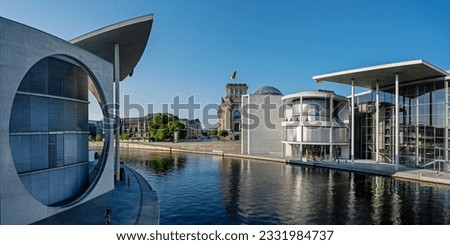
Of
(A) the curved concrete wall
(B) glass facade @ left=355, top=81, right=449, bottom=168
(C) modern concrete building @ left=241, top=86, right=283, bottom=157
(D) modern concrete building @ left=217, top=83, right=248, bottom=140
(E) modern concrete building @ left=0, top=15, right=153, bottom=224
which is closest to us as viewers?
(A) the curved concrete wall

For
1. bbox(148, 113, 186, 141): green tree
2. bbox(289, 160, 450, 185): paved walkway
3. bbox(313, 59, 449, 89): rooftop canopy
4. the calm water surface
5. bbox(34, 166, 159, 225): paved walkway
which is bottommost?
the calm water surface

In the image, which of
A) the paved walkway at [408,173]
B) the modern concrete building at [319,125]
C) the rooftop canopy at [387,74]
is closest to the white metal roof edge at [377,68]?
the rooftop canopy at [387,74]

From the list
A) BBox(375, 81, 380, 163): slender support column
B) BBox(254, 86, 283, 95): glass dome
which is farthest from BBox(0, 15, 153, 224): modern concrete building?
BBox(254, 86, 283, 95): glass dome

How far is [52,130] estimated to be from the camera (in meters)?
14.4

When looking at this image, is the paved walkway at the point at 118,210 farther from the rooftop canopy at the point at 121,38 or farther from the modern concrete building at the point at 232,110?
the modern concrete building at the point at 232,110

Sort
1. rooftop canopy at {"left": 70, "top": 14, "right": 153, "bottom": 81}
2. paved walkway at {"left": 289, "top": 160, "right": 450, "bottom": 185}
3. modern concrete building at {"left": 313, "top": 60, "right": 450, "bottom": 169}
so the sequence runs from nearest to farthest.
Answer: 1. rooftop canopy at {"left": 70, "top": 14, "right": 153, "bottom": 81}
2. paved walkway at {"left": 289, "top": 160, "right": 450, "bottom": 185}
3. modern concrete building at {"left": 313, "top": 60, "right": 450, "bottom": 169}

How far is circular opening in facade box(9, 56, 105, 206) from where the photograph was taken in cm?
1287

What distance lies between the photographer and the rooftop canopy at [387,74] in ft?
88.5

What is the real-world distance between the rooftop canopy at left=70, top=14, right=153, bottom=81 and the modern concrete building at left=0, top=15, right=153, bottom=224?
72mm

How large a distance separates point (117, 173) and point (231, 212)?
11.8 metres

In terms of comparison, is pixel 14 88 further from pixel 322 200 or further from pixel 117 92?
pixel 322 200

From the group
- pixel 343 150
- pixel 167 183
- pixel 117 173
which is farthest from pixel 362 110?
pixel 117 173

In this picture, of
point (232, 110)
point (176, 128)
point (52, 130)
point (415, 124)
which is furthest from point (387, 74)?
point (232, 110)

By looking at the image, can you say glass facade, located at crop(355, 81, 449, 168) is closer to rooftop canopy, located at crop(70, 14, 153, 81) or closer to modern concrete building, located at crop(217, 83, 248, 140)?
rooftop canopy, located at crop(70, 14, 153, 81)
